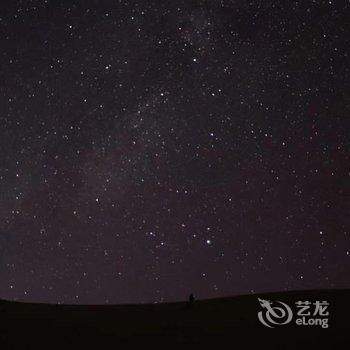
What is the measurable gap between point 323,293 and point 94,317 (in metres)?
4.06

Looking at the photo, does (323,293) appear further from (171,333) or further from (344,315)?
(171,333)

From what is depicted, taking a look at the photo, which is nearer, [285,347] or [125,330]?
[285,347]

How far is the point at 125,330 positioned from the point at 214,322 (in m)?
1.55

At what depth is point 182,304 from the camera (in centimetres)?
1064

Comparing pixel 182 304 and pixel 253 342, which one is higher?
pixel 182 304

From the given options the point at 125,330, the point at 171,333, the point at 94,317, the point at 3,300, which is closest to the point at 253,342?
the point at 171,333

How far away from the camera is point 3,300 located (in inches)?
438

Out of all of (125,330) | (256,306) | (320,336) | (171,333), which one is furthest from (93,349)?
(320,336)

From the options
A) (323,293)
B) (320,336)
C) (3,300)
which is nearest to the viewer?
(320,336)

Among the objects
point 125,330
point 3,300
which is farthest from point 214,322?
point 3,300

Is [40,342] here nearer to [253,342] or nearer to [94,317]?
[94,317]

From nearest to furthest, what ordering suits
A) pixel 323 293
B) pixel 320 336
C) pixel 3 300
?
1. pixel 320 336
2. pixel 323 293
3. pixel 3 300

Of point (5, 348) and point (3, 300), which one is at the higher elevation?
point (3, 300)

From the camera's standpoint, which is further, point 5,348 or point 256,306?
point 256,306
